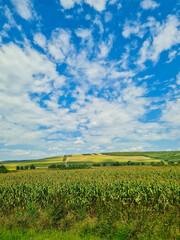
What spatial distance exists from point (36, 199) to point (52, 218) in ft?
13.3

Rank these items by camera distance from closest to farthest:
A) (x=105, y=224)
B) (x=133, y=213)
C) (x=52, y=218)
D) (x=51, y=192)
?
(x=105, y=224)
(x=52, y=218)
(x=133, y=213)
(x=51, y=192)

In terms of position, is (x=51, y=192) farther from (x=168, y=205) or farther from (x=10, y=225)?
(x=168, y=205)

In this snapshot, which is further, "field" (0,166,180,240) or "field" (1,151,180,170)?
"field" (1,151,180,170)

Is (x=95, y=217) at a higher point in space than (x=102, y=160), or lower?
lower

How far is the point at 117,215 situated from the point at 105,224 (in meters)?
2.09

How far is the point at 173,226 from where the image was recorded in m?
7.57

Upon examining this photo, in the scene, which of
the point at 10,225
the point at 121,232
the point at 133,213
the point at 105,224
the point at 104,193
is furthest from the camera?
the point at 104,193

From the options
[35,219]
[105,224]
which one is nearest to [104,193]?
[105,224]

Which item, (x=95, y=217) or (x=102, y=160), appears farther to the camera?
(x=102, y=160)

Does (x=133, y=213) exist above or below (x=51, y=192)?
below

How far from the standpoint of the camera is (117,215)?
970 cm

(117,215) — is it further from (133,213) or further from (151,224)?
(151,224)

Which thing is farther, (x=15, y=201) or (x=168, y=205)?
(x=15, y=201)

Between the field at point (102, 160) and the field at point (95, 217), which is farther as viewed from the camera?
the field at point (102, 160)
